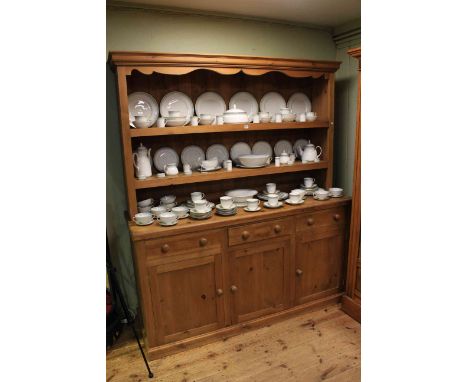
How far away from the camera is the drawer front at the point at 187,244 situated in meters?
2.02

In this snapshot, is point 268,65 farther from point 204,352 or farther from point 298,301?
point 204,352

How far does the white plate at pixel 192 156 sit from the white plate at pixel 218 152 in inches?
2.8

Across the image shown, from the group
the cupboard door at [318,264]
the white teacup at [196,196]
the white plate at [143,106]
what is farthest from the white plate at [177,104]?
the cupboard door at [318,264]

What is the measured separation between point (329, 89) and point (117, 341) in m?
2.47

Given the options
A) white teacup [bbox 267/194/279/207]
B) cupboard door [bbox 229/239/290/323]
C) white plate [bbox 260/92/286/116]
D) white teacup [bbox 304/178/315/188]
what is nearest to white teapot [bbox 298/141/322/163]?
white teacup [bbox 304/178/315/188]

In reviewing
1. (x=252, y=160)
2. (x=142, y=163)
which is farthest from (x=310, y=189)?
(x=142, y=163)

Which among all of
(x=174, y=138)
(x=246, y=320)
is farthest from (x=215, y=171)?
(x=246, y=320)

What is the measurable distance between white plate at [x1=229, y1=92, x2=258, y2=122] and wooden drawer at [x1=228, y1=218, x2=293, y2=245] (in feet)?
2.91

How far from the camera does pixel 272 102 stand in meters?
2.78

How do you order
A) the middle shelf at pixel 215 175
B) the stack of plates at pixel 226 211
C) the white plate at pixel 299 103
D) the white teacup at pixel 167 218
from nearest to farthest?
the white teacup at pixel 167 218
the middle shelf at pixel 215 175
the stack of plates at pixel 226 211
the white plate at pixel 299 103

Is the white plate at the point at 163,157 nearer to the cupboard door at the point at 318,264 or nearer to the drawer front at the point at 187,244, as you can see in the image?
the drawer front at the point at 187,244

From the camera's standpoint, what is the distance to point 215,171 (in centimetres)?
242
